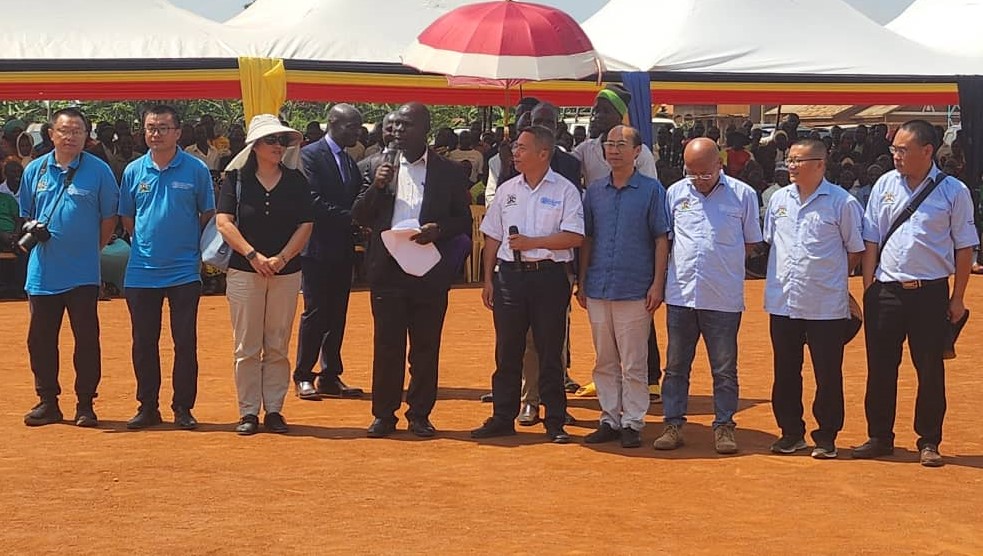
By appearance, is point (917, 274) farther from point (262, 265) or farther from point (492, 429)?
point (262, 265)

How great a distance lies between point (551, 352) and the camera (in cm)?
851

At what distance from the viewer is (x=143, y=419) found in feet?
28.9

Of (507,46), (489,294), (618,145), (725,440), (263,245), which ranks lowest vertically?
(725,440)

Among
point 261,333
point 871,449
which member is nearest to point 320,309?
point 261,333

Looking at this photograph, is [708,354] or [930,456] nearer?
[930,456]

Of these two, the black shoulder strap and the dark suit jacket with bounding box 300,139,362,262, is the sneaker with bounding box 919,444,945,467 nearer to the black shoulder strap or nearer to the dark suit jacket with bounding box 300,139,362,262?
the black shoulder strap

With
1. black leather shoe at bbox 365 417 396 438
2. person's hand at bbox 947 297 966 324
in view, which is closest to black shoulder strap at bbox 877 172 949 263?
person's hand at bbox 947 297 966 324

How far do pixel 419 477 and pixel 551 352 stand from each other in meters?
1.34

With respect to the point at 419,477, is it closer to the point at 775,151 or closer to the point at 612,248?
the point at 612,248

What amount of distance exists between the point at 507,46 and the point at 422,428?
102 inches

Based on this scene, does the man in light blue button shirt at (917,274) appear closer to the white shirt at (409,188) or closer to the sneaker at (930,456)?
the sneaker at (930,456)

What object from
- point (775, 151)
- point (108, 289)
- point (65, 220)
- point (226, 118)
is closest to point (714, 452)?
point (65, 220)

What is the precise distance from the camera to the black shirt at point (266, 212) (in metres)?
8.53

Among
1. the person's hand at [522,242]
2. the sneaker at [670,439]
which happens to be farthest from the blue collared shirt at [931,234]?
the person's hand at [522,242]
